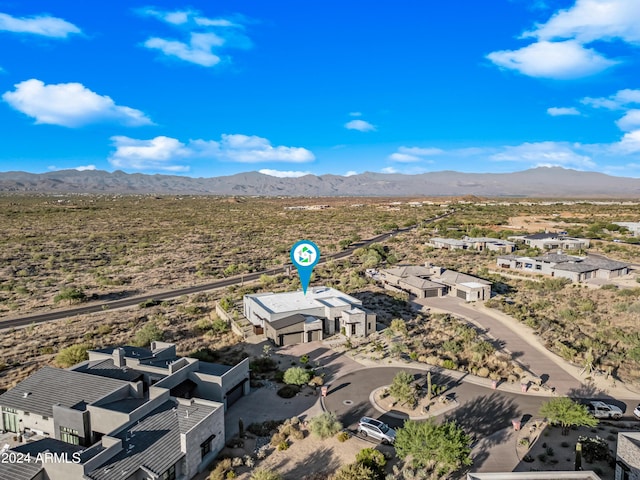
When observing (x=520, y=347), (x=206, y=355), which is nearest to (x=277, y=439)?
(x=206, y=355)

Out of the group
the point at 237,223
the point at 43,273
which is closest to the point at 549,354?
the point at 43,273

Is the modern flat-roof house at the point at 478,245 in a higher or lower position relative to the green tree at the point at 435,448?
higher

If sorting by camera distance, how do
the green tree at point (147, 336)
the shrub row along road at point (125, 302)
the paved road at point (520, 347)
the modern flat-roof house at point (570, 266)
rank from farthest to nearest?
the modern flat-roof house at point (570, 266) → the shrub row along road at point (125, 302) → the green tree at point (147, 336) → the paved road at point (520, 347)

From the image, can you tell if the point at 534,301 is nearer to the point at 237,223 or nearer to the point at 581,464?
the point at 581,464

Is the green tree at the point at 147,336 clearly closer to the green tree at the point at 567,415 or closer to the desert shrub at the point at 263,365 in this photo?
the desert shrub at the point at 263,365

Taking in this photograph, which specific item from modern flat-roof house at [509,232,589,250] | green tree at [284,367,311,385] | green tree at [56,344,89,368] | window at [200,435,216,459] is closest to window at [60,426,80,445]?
window at [200,435,216,459]

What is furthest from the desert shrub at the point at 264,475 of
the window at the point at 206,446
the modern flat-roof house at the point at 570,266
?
the modern flat-roof house at the point at 570,266

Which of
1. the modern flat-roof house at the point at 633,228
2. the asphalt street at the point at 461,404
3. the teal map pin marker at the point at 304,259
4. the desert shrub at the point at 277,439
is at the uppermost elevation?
the teal map pin marker at the point at 304,259
